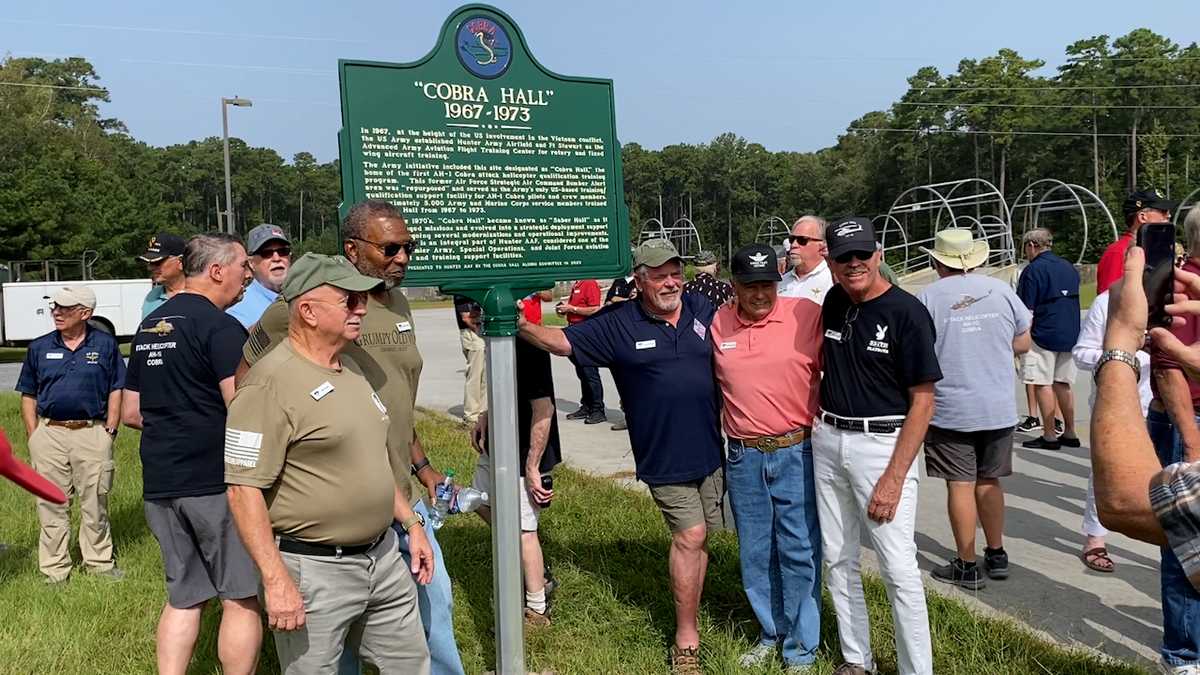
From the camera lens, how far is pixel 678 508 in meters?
3.84

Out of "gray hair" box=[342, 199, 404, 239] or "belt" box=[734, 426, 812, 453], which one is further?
"belt" box=[734, 426, 812, 453]

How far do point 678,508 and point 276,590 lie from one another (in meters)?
1.85

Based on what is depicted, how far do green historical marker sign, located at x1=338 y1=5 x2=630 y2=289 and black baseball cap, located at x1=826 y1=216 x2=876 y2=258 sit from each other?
2.86 feet

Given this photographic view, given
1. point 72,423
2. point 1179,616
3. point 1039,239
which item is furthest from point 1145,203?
point 72,423

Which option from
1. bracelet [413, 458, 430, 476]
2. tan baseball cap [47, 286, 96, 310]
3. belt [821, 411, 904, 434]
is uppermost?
tan baseball cap [47, 286, 96, 310]

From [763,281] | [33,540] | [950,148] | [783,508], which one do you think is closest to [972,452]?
[783,508]

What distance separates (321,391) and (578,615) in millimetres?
2348

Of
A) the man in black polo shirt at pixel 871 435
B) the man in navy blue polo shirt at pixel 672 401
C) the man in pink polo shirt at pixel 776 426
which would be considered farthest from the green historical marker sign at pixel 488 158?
the man in black polo shirt at pixel 871 435

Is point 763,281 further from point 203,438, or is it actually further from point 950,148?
point 950,148

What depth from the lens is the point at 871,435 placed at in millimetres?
3467

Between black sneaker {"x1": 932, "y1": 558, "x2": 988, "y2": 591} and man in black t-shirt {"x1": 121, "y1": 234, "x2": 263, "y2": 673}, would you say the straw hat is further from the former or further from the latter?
man in black t-shirt {"x1": 121, "y1": 234, "x2": 263, "y2": 673}

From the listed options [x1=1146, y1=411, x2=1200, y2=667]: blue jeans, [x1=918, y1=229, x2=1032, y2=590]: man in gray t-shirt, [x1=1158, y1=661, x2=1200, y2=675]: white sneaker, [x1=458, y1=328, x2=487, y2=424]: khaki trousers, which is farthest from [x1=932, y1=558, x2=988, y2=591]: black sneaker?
[x1=458, y1=328, x2=487, y2=424]: khaki trousers

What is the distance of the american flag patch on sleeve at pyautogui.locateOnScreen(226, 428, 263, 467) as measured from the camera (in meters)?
2.52

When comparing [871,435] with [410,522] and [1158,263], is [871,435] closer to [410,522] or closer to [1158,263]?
[1158,263]
